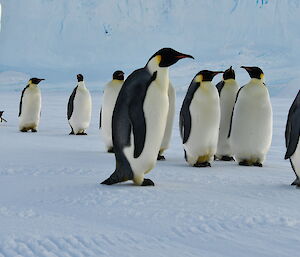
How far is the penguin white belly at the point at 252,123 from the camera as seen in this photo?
522 centimetres

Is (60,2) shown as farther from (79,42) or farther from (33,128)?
(33,128)

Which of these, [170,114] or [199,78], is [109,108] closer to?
[170,114]

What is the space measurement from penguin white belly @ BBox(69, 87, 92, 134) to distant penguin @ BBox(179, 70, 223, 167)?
4.47 metres

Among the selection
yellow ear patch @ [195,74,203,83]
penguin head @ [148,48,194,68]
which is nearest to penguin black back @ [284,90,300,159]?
penguin head @ [148,48,194,68]

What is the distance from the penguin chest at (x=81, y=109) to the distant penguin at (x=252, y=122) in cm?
451

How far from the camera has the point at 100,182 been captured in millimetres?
3852

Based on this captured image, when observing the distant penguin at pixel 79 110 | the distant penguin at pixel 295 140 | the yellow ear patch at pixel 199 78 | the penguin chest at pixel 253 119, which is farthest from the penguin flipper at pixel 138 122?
the distant penguin at pixel 79 110

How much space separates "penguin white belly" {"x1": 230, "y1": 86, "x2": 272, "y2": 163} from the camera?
5.22 meters

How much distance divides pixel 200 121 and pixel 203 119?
3 centimetres

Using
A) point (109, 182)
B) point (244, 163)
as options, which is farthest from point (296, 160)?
point (244, 163)

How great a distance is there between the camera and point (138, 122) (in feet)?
11.6

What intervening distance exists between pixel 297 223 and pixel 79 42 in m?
58.1

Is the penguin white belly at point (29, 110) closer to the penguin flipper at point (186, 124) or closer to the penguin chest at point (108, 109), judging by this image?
the penguin chest at point (108, 109)

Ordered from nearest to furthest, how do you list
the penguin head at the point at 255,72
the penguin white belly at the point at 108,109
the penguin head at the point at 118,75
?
the penguin head at the point at 255,72, the penguin white belly at the point at 108,109, the penguin head at the point at 118,75
